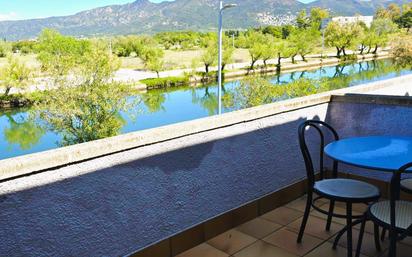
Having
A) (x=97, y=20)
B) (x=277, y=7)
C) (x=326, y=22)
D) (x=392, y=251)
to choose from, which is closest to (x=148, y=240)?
(x=392, y=251)

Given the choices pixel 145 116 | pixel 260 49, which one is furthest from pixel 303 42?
pixel 145 116

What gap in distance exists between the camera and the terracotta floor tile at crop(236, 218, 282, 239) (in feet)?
7.41

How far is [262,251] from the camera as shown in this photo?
80.7 inches

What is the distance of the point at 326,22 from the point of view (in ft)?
166

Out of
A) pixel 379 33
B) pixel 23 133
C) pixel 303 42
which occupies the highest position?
pixel 379 33

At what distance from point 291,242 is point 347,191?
1.58 feet

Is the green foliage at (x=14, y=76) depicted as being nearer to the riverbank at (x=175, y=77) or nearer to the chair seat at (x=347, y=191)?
the riverbank at (x=175, y=77)

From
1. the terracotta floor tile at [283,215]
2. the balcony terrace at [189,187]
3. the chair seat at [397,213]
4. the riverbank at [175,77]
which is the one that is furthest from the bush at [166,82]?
the chair seat at [397,213]

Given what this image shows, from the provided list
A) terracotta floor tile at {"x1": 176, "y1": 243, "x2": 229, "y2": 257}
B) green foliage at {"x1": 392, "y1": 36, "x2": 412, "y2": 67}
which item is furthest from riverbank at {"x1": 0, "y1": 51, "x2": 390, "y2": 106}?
terracotta floor tile at {"x1": 176, "y1": 243, "x2": 229, "y2": 257}

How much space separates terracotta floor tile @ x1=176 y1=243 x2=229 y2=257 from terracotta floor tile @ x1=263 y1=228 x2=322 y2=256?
1.02 ft

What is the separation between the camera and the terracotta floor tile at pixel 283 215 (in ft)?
7.95

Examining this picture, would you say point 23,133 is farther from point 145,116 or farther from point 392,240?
point 392,240

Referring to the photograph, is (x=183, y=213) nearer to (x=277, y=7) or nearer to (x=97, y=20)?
(x=277, y=7)

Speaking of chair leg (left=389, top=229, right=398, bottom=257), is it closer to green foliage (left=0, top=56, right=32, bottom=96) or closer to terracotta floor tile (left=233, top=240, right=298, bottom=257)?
terracotta floor tile (left=233, top=240, right=298, bottom=257)
